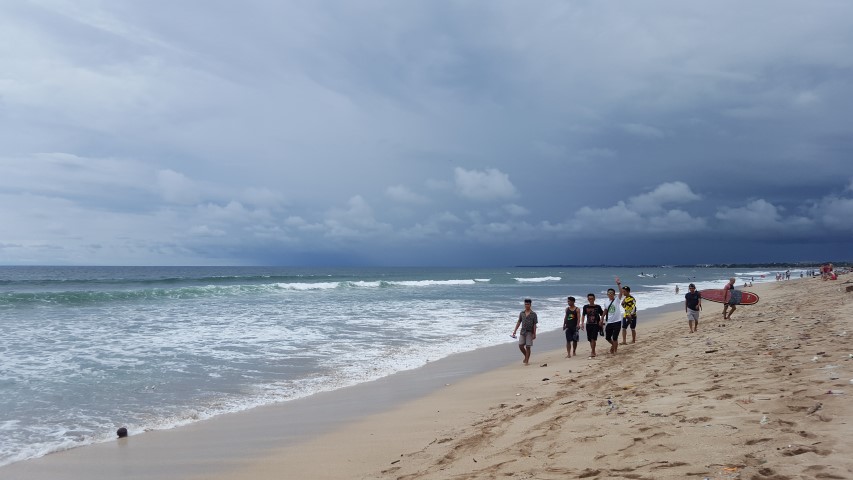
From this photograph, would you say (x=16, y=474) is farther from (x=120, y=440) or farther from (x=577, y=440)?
(x=577, y=440)

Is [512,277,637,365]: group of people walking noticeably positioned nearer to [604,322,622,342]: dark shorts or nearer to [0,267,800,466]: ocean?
[604,322,622,342]: dark shorts

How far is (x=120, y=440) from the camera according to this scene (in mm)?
7141

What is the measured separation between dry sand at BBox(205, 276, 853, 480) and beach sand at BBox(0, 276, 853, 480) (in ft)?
0.06

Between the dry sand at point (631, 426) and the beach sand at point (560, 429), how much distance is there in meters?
0.02

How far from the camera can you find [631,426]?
5.45m

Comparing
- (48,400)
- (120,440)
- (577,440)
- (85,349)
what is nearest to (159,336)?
(85,349)

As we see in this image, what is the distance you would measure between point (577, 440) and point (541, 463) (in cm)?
70

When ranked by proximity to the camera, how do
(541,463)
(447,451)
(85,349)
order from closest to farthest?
1. (541,463)
2. (447,451)
3. (85,349)

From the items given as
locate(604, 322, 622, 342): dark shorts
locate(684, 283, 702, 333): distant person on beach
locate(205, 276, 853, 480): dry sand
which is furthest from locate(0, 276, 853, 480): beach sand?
locate(684, 283, 702, 333): distant person on beach

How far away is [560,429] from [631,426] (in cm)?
76

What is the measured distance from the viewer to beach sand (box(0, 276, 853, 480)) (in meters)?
4.39

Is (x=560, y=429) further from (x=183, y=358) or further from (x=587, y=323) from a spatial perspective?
(x=183, y=358)

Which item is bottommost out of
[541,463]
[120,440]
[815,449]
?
[120,440]

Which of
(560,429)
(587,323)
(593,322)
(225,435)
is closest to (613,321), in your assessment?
(593,322)
